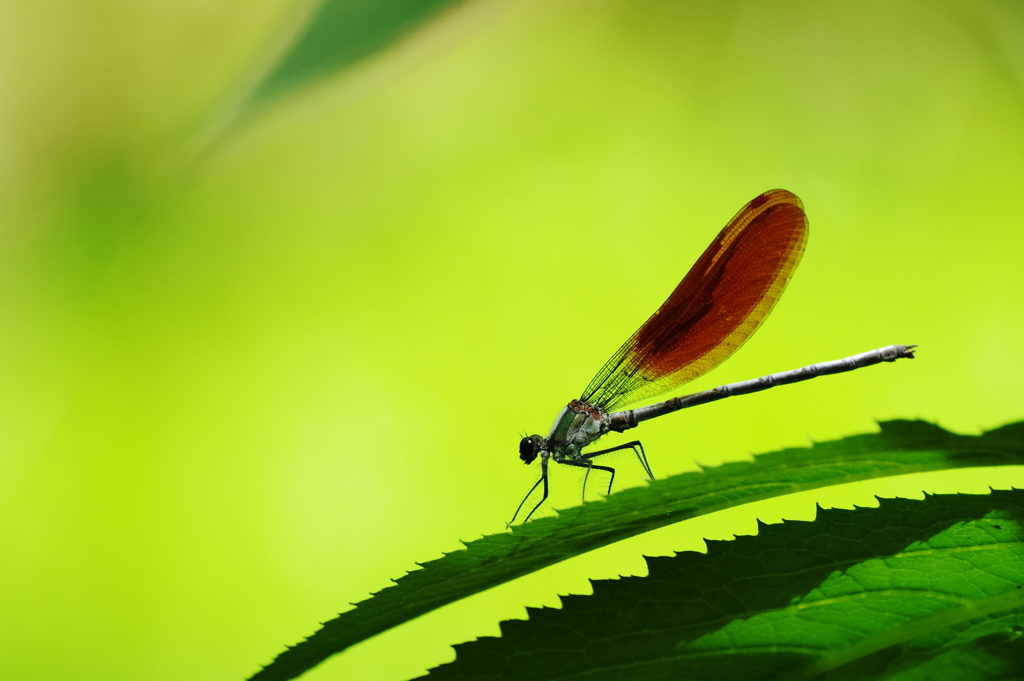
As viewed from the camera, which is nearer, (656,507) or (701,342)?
(656,507)

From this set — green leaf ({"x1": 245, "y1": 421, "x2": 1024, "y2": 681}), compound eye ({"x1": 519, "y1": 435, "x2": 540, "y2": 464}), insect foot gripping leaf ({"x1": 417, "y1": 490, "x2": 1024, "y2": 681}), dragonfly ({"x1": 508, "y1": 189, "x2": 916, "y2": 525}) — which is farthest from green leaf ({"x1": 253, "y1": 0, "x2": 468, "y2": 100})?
compound eye ({"x1": 519, "y1": 435, "x2": 540, "y2": 464})

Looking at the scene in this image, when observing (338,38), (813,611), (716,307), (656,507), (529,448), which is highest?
(338,38)

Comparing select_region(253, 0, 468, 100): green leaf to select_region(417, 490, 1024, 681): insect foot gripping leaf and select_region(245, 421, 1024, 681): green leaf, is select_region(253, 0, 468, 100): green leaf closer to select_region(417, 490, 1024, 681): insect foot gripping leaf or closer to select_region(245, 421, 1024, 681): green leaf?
select_region(245, 421, 1024, 681): green leaf

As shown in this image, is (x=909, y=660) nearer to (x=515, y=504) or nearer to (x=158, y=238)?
(x=515, y=504)

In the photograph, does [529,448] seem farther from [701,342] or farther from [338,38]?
[338,38]

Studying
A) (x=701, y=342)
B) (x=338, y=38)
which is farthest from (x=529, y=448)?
(x=338, y=38)

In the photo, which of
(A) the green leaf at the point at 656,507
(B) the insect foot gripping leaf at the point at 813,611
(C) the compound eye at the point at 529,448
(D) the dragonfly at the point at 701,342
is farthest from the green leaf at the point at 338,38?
(C) the compound eye at the point at 529,448
